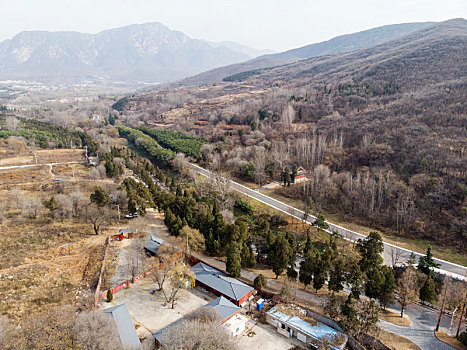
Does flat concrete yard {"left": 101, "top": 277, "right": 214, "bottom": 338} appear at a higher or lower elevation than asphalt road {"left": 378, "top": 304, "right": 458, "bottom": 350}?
higher

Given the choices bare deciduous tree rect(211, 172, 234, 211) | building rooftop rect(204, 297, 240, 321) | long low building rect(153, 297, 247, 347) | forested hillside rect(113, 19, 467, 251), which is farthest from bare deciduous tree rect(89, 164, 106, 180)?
building rooftop rect(204, 297, 240, 321)

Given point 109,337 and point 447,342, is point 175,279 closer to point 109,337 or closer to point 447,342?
point 109,337

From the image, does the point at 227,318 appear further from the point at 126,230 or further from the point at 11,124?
the point at 11,124

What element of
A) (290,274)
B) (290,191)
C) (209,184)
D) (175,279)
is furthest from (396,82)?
(175,279)

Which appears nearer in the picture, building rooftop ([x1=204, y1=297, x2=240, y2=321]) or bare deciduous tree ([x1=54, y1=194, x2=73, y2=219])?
building rooftop ([x1=204, y1=297, x2=240, y2=321])

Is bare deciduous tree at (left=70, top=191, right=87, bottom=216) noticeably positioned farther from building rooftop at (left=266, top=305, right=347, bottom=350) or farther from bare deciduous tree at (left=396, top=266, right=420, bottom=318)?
bare deciduous tree at (left=396, top=266, right=420, bottom=318)

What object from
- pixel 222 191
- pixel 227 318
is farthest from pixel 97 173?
pixel 227 318
